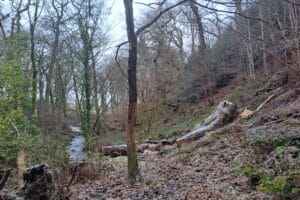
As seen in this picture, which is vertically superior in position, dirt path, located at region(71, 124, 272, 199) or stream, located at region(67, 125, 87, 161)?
stream, located at region(67, 125, 87, 161)

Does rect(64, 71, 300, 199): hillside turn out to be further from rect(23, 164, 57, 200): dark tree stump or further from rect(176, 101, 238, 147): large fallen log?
rect(176, 101, 238, 147): large fallen log

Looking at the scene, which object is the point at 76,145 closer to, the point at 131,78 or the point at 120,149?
the point at 120,149

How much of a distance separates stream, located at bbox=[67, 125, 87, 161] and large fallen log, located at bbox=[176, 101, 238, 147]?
476cm

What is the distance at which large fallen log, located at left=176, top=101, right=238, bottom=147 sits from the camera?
14.4 m

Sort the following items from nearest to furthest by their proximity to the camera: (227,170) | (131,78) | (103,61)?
(227,170) < (131,78) < (103,61)

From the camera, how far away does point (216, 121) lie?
1516 cm

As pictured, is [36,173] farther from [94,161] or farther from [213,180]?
[94,161]

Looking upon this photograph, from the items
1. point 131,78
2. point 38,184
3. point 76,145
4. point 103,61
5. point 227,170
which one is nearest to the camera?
point 38,184

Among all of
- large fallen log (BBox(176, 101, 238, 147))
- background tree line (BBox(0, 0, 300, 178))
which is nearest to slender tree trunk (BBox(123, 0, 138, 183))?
large fallen log (BBox(176, 101, 238, 147))

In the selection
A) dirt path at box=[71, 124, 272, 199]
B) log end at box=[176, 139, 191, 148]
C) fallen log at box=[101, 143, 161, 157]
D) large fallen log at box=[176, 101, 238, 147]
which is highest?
large fallen log at box=[176, 101, 238, 147]

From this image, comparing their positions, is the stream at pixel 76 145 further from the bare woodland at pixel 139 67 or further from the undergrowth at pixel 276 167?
the undergrowth at pixel 276 167

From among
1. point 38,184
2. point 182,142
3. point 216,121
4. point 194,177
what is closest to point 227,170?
point 194,177

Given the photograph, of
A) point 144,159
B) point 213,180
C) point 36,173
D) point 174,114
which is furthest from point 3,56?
point 174,114

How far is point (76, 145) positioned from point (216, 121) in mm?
9726
